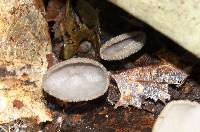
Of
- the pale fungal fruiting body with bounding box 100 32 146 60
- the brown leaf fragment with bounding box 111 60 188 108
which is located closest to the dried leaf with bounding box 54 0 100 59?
the pale fungal fruiting body with bounding box 100 32 146 60

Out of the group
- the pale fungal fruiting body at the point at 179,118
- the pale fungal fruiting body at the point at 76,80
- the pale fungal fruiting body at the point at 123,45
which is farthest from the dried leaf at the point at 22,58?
the pale fungal fruiting body at the point at 179,118

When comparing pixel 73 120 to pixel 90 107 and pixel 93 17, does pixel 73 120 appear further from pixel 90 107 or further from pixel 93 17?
pixel 93 17

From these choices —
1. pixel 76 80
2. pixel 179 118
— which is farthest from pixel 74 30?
pixel 179 118

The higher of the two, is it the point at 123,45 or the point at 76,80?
the point at 123,45

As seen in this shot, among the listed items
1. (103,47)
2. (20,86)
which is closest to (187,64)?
(103,47)

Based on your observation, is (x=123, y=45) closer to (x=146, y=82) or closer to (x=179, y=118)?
(x=146, y=82)

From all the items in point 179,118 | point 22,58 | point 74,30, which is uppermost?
point 74,30
